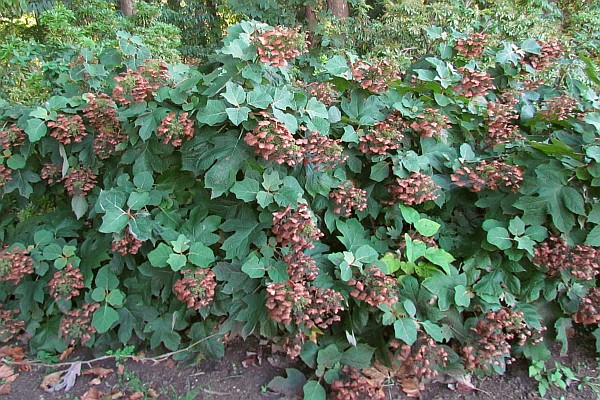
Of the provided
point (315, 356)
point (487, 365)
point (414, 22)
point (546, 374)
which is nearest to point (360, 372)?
point (315, 356)

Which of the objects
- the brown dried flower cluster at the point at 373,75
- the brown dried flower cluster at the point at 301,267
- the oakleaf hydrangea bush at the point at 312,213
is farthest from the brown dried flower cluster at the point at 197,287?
the brown dried flower cluster at the point at 373,75

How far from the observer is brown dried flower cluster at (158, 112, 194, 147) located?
217 centimetres

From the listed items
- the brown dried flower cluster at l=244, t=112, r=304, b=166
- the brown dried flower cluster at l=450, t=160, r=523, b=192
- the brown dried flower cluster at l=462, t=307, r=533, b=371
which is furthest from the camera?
the brown dried flower cluster at l=450, t=160, r=523, b=192

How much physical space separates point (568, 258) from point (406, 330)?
2.72 feet

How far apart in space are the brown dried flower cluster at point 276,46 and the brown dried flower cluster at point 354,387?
57.0 inches

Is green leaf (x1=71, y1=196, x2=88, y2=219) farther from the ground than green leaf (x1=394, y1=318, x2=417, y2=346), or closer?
farther from the ground

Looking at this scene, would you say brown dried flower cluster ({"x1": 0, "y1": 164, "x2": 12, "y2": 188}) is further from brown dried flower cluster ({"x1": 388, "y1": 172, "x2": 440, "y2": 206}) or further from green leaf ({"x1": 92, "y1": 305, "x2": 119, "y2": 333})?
brown dried flower cluster ({"x1": 388, "y1": 172, "x2": 440, "y2": 206})

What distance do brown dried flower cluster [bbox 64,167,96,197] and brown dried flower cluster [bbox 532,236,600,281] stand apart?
2.25 m

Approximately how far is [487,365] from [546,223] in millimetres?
749

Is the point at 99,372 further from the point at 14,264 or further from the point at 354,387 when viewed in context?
the point at 354,387

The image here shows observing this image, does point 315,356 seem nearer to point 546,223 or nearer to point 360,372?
point 360,372

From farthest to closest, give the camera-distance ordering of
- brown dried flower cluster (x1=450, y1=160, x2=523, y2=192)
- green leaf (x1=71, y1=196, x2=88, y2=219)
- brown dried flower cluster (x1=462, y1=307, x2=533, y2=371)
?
green leaf (x1=71, y1=196, x2=88, y2=219), brown dried flower cluster (x1=450, y1=160, x2=523, y2=192), brown dried flower cluster (x1=462, y1=307, x2=533, y2=371)

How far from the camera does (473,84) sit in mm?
2482

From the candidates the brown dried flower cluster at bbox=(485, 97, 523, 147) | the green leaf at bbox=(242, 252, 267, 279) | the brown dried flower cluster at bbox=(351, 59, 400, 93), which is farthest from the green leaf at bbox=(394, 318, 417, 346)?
the brown dried flower cluster at bbox=(351, 59, 400, 93)
